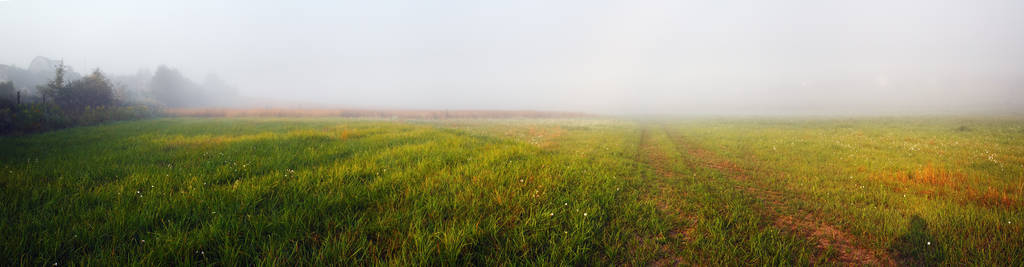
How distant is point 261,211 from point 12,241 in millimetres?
1871

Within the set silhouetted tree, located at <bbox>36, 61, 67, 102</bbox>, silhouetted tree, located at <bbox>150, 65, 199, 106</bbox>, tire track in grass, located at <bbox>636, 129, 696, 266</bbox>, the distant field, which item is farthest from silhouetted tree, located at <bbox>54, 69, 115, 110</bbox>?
silhouetted tree, located at <bbox>150, 65, 199, 106</bbox>

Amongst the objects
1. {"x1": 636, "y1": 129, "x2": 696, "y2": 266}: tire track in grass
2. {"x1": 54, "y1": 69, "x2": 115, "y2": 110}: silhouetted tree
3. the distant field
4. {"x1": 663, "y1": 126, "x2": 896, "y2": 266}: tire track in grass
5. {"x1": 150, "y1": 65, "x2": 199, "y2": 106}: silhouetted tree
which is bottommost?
{"x1": 663, "y1": 126, "x2": 896, "y2": 266}: tire track in grass

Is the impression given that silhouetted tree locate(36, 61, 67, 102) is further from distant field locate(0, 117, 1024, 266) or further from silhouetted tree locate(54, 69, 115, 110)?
distant field locate(0, 117, 1024, 266)

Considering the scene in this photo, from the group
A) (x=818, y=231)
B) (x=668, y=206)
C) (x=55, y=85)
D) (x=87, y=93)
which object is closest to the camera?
(x=818, y=231)

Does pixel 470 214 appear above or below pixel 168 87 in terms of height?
below

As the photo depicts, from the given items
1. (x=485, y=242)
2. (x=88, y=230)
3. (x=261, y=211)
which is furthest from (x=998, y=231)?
(x=88, y=230)

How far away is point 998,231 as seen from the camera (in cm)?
409

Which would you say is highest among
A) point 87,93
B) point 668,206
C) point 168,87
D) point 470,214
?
point 168,87

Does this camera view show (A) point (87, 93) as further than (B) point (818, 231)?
Yes

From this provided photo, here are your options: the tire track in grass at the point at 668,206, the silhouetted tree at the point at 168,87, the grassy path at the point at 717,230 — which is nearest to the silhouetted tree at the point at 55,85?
the tire track in grass at the point at 668,206

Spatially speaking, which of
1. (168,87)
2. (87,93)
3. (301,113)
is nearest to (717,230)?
(87,93)

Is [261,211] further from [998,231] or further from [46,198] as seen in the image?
[998,231]

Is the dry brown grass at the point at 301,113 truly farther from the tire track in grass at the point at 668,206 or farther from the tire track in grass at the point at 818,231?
the tire track in grass at the point at 818,231

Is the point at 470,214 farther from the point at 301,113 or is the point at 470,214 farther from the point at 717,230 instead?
the point at 301,113
